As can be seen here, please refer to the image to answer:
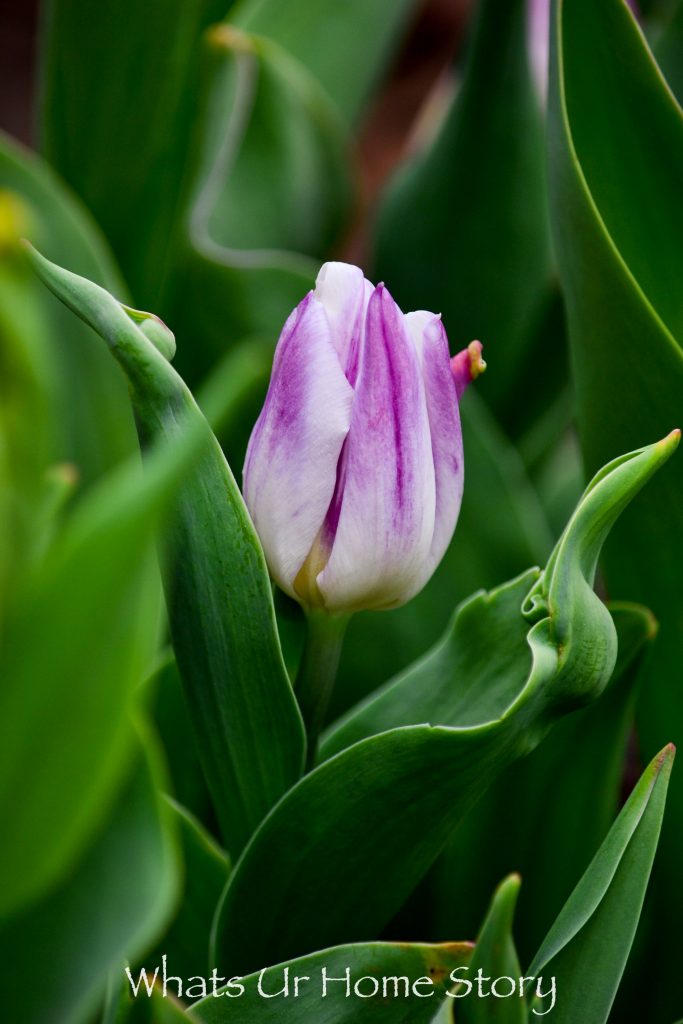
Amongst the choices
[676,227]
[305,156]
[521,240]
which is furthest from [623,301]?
[305,156]

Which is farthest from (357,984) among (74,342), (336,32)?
(336,32)

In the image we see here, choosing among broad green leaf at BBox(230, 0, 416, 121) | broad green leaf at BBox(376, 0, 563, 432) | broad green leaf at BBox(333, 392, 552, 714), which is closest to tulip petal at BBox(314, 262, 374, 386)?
broad green leaf at BBox(333, 392, 552, 714)

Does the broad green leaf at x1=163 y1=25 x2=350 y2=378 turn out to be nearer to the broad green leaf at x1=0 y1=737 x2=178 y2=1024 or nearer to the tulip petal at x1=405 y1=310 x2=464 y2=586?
the tulip petal at x1=405 y1=310 x2=464 y2=586

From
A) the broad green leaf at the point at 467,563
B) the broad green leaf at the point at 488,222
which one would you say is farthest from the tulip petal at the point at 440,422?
the broad green leaf at the point at 488,222

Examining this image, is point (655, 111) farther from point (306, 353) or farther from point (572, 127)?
point (306, 353)

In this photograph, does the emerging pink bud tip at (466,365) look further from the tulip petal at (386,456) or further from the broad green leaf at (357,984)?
the broad green leaf at (357,984)
